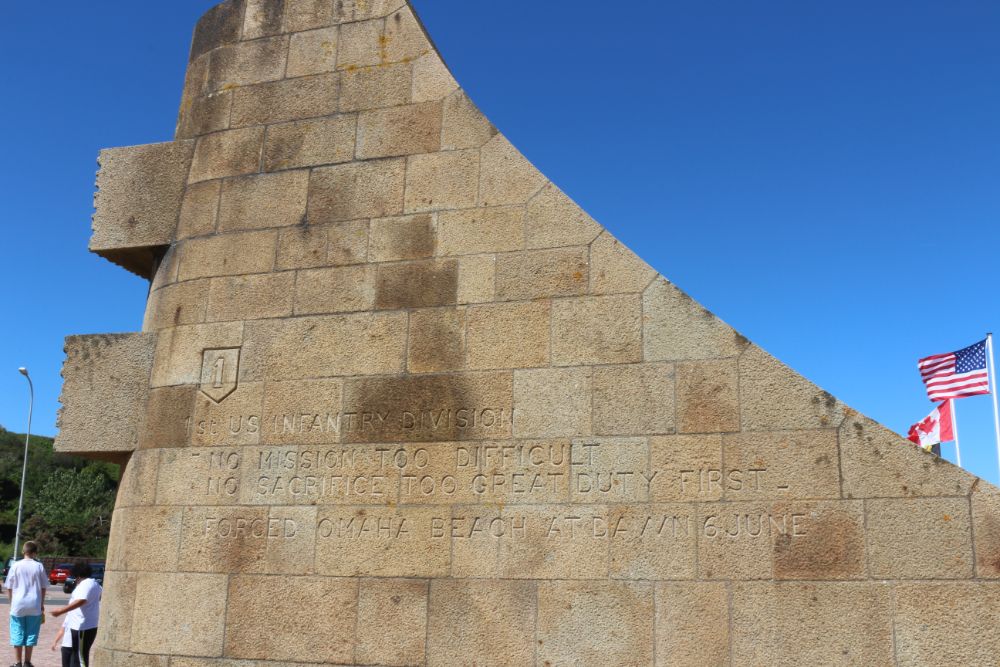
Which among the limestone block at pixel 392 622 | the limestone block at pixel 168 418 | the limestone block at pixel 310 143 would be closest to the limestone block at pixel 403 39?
the limestone block at pixel 310 143

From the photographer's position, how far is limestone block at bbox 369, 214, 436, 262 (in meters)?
7.27

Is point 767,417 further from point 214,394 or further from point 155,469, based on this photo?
point 155,469

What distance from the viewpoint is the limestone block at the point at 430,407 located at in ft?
22.1

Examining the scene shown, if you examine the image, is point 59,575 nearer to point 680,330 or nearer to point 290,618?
point 290,618

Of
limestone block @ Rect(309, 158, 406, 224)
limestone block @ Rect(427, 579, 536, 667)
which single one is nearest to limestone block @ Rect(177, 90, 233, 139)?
limestone block @ Rect(309, 158, 406, 224)

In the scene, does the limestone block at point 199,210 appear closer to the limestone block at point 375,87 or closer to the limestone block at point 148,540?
the limestone block at point 375,87

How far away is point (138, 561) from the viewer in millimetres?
7375

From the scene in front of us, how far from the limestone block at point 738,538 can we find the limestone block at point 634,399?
2.22 ft

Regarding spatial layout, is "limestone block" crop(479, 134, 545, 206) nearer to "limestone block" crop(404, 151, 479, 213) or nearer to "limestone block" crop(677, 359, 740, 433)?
"limestone block" crop(404, 151, 479, 213)

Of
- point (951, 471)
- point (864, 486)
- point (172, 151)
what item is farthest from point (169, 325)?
point (951, 471)

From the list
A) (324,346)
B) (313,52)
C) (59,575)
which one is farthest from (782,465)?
(59,575)

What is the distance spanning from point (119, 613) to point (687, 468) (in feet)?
15.6

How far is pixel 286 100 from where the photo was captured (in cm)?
816

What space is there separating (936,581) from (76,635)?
853 cm
